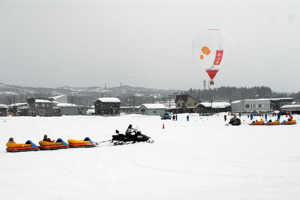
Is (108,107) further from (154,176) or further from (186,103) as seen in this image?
(154,176)

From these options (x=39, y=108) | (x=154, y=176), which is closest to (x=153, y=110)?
(x=39, y=108)

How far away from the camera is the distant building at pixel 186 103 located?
341 feet

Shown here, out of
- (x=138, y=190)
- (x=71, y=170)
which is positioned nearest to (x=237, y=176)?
(x=138, y=190)

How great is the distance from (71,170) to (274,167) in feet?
23.1

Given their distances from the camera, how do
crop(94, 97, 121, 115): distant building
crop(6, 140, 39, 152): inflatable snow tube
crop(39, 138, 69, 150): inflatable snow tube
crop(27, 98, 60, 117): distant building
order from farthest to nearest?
crop(94, 97, 121, 115): distant building → crop(27, 98, 60, 117): distant building → crop(39, 138, 69, 150): inflatable snow tube → crop(6, 140, 39, 152): inflatable snow tube

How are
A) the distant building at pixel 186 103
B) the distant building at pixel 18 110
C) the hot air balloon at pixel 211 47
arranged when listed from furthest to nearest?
the distant building at pixel 186 103 < the distant building at pixel 18 110 < the hot air balloon at pixel 211 47

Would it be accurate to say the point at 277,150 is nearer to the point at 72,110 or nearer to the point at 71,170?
the point at 71,170

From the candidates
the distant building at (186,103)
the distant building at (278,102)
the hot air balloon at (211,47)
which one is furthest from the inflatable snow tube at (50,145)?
the distant building at (186,103)

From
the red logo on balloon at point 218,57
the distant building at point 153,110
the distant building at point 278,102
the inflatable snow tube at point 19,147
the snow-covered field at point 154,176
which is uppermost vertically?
the red logo on balloon at point 218,57

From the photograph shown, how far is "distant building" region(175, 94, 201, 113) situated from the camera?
104062 millimetres

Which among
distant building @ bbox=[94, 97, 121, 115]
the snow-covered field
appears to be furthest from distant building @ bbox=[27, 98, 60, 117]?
the snow-covered field

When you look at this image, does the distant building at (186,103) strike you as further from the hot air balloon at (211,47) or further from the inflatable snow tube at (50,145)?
the inflatable snow tube at (50,145)

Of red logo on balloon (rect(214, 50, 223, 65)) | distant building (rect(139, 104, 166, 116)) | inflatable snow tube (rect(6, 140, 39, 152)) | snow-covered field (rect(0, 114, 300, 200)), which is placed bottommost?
snow-covered field (rect(0, 114, 300, 200))

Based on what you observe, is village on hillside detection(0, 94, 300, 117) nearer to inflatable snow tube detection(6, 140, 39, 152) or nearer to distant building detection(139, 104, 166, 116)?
distant building detection(139, 104, 166, 116)
